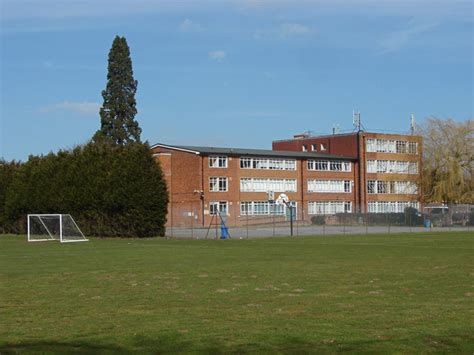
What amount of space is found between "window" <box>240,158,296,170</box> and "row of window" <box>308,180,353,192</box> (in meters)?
4.37

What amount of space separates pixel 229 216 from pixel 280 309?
3042 inches

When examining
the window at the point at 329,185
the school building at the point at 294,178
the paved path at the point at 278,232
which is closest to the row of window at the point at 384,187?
the school building at the point at 294,178

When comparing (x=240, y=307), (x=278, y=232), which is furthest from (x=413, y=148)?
(x=240, y=307)

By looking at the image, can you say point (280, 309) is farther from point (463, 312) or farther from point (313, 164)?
point (313, 164)

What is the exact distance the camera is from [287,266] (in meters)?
25.9

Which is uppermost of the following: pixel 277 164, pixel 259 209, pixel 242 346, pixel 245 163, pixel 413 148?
pixel 413 148

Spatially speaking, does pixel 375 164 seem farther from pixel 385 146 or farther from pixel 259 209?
pixel 259 209

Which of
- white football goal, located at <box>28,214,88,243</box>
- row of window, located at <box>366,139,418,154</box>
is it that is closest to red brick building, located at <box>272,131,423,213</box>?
row of window, located at <box>366,139,418,154</box>

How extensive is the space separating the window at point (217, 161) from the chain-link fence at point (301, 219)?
15.9 feet

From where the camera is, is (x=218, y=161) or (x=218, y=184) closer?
(x=218, y=184)

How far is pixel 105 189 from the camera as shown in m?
57.4

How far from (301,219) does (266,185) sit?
7.17 m

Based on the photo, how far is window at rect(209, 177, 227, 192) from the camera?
308 feet

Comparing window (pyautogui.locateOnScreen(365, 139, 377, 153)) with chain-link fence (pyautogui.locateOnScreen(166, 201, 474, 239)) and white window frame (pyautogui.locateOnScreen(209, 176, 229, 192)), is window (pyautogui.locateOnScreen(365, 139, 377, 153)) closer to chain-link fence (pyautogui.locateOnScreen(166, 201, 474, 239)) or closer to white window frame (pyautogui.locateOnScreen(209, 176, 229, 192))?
chain-link fence (pyautogui.locateOnScreen(166, 201, 474, 239))
